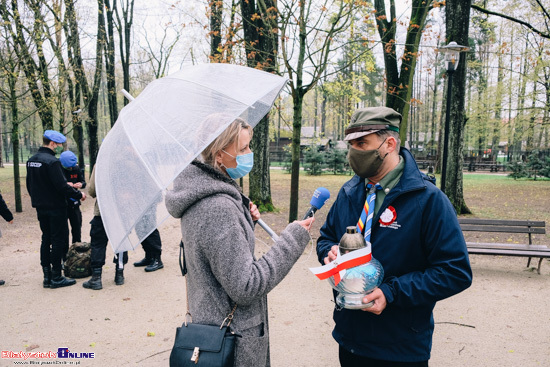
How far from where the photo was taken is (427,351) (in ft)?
6.41

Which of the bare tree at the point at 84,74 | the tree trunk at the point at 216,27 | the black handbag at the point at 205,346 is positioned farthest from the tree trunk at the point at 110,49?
the black handbag at the point at 205,346

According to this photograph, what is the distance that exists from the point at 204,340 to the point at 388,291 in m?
0.91

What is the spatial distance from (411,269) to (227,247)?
1.01 m

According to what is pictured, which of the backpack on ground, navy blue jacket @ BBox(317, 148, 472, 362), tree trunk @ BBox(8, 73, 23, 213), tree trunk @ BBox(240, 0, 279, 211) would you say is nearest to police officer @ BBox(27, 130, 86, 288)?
the backpack on ground

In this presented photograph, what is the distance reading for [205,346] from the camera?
167 centimetres

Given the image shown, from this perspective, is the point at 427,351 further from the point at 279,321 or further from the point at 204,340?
the point at 279,321

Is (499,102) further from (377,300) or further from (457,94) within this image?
(377,300)

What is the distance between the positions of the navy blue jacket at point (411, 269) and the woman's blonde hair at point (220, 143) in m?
0.87

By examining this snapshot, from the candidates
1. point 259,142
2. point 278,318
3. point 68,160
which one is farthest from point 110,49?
point 278,318

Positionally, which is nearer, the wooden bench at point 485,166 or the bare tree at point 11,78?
the bare tree at point 11,78

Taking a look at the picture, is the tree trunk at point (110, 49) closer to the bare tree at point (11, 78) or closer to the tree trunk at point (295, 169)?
the bare tree at point (11, 78)

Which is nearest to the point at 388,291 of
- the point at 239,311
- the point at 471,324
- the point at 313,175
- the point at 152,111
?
the point at 239,311

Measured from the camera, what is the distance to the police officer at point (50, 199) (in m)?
5.35

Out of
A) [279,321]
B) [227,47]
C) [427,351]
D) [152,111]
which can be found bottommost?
[279,321]
